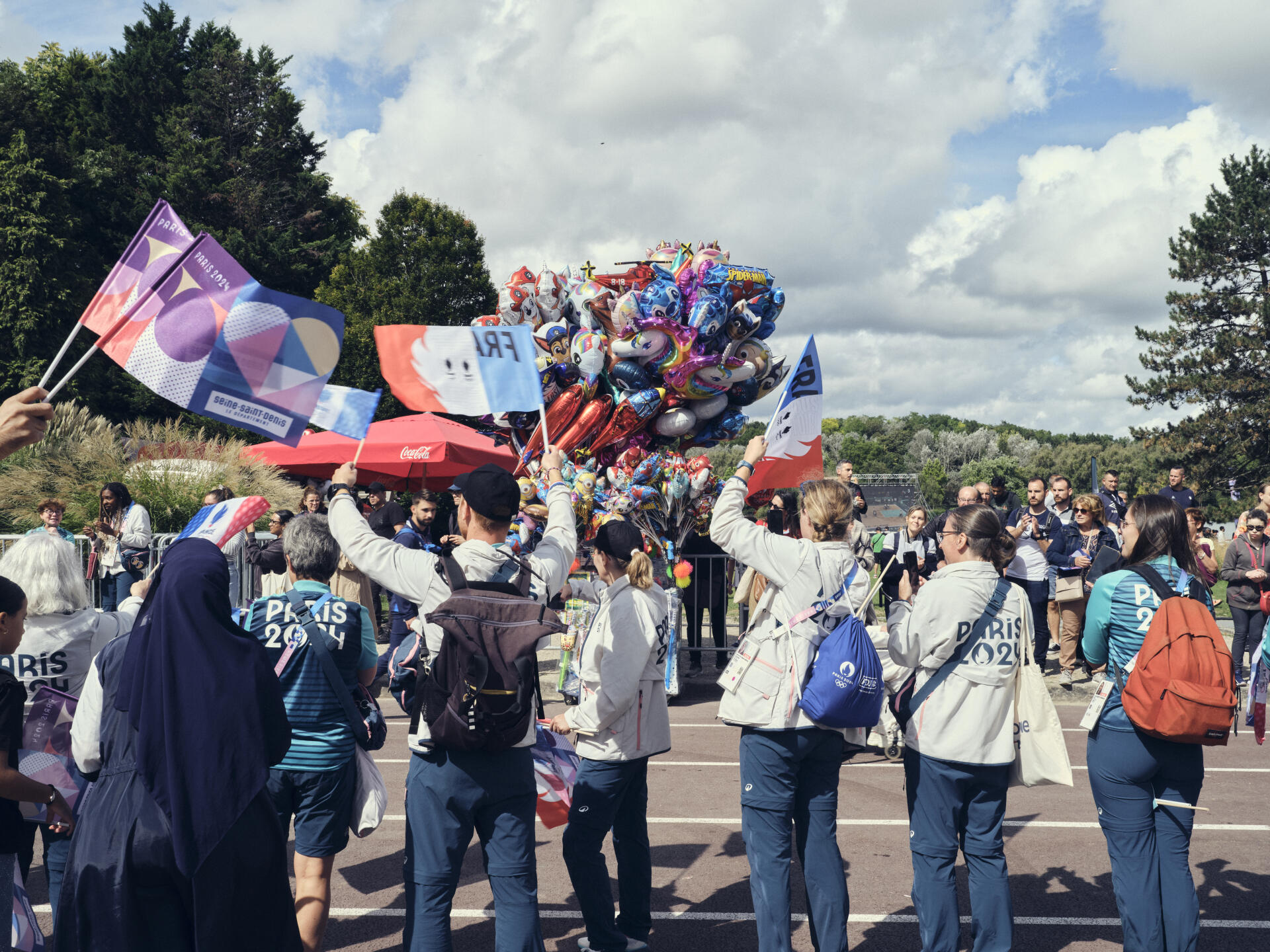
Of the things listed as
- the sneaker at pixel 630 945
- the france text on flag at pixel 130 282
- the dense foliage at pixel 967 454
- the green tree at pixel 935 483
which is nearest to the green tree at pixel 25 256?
the france text on flag at pixel 130 282

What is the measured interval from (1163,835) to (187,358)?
4426 mm

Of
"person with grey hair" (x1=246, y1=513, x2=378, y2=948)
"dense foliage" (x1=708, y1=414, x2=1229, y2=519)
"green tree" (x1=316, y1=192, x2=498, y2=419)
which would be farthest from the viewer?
"dense foliage" (x1=708, y1=414, x2=1229, y2=519)

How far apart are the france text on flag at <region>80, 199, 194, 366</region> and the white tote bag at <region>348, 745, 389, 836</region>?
204 cm

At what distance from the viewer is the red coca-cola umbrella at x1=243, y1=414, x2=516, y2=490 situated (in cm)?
1509

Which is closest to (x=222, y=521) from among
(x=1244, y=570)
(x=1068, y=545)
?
(x=1068, y=545)

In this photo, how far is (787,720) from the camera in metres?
3.82

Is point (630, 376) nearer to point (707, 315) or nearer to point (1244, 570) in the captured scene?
point (707, 315)

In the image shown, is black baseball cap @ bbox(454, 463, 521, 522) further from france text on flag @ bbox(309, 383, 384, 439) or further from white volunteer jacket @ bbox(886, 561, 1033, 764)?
white volunteer jacket @ bbox(886, 561, 1033, 764)

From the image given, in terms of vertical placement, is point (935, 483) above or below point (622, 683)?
above

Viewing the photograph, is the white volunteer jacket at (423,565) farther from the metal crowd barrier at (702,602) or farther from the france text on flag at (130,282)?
the metal crowd barrier at (702,602)

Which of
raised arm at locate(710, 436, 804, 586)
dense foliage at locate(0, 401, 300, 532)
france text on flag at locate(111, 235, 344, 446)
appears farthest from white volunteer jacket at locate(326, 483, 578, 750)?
dense foliage at locate(0, 401, 300, 532)

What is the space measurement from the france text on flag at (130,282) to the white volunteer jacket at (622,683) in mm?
2361

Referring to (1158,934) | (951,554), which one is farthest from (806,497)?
(1158,934)

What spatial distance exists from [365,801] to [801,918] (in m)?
2.14
